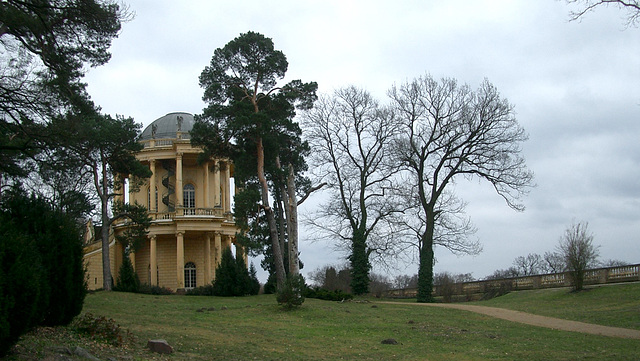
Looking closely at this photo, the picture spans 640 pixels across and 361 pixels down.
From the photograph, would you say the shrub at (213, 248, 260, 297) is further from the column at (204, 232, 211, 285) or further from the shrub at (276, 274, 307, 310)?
the shrub at (276, 274, 307, 310)

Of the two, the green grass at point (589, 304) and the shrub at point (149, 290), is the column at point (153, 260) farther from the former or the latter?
the green grass at point (589, 304)

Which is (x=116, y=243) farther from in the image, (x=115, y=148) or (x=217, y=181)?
(x=115, y=148)

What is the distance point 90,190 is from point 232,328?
2958 cm

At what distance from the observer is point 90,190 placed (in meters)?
44.5

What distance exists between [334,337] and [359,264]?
79.8 feet

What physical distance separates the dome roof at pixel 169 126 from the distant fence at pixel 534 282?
22.5m

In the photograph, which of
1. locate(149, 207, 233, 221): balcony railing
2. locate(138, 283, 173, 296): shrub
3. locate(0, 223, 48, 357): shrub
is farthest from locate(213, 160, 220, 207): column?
locate(0, 223, 48, 357): shrub

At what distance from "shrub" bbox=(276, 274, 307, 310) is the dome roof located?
2852cm

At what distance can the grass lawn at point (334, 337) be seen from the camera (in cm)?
1459

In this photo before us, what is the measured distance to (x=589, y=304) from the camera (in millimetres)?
27250

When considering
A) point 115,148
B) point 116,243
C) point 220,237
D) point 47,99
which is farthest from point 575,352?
point 116,243

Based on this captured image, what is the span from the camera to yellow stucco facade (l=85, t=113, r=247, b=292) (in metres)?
47.2

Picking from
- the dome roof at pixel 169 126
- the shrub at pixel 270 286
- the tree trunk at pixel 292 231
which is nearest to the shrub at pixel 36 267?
the tree trunk at pixel 292 231

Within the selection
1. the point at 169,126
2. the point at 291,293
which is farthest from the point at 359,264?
the point at 169,126
